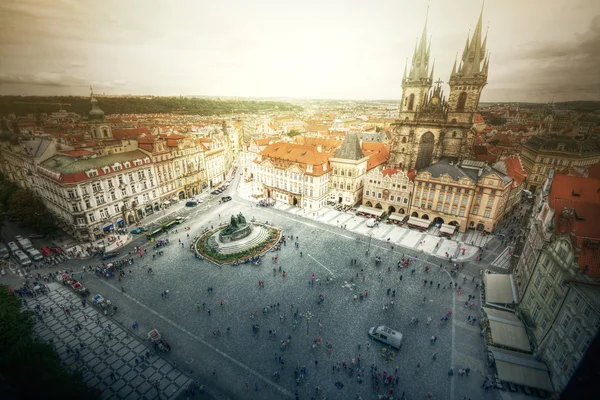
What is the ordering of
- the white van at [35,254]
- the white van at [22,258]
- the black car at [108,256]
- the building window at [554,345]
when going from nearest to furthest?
the building window at [554,345], the white van at [22,258], the white van at [35,254], the black car at [108,256]

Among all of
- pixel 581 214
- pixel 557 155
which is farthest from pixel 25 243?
pixel 557 155

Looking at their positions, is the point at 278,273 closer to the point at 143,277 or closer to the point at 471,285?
the point at 143,277

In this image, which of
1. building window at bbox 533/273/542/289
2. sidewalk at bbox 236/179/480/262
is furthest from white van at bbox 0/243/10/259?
building window at bbox 533/273/542/289

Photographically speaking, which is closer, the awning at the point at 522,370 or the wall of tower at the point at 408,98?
the awning at the point at 522,370

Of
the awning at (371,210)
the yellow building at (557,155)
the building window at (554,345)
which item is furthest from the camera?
the yellow building at (557,155)

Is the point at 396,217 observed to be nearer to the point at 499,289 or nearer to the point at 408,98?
the point at 499,289

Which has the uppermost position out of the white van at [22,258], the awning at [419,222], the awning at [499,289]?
the awning at [499,289]

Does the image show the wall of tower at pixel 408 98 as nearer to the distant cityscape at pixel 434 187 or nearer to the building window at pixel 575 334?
the distant cityscape at pixel 434 187

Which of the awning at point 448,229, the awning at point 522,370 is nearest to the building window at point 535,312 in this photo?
the awning at point 522,370
